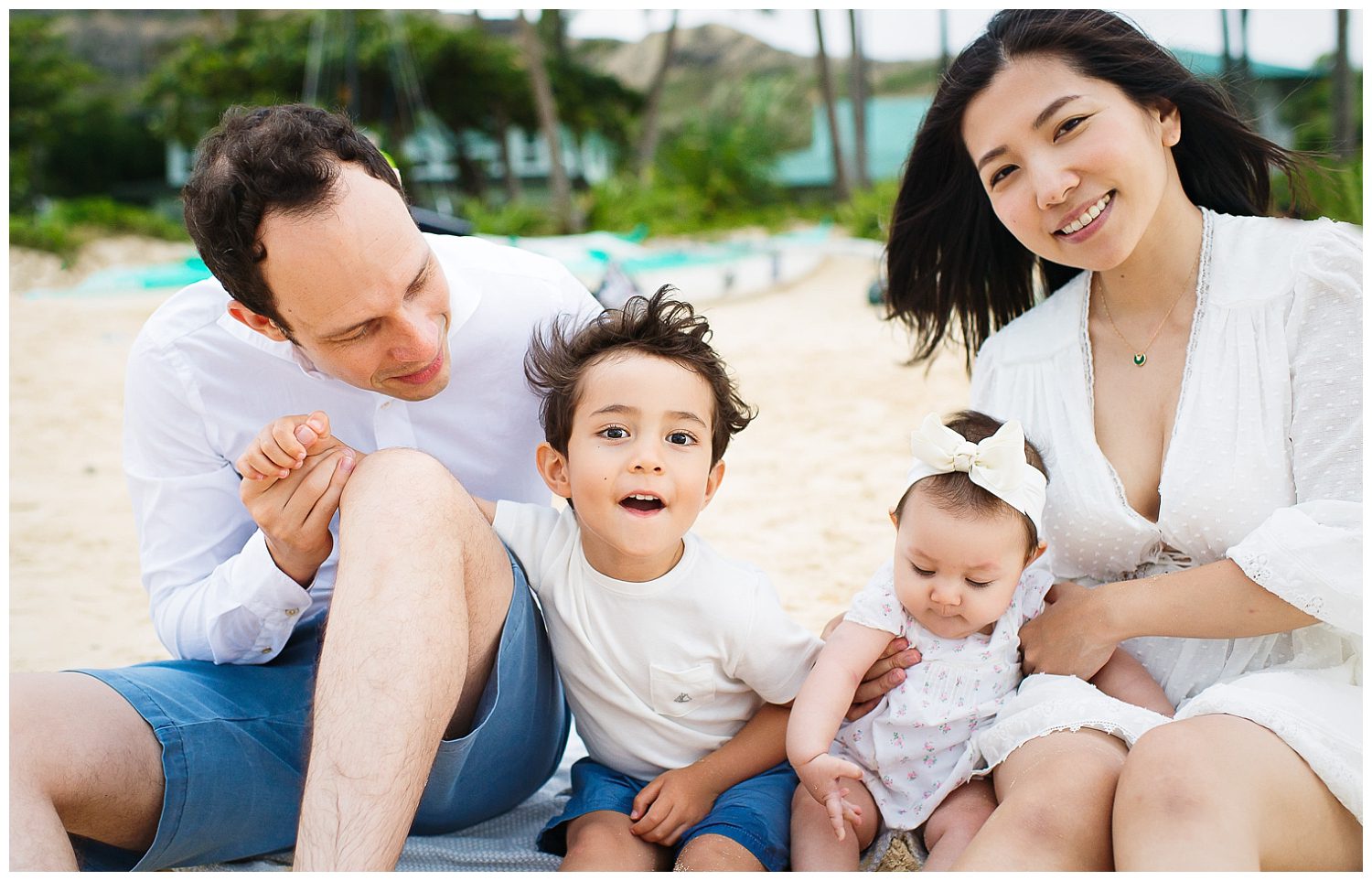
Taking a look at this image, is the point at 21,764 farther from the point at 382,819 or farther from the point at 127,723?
the point at 382,819

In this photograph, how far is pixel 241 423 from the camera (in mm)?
2467

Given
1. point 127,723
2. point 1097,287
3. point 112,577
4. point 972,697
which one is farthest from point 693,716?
point 112,577

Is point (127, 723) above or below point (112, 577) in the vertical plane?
above

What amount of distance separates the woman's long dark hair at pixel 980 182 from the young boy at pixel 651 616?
0.78 metres

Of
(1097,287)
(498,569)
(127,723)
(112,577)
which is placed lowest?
(112,577)

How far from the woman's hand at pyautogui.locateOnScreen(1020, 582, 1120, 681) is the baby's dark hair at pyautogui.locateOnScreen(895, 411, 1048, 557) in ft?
0.43

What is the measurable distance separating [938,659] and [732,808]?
514mm

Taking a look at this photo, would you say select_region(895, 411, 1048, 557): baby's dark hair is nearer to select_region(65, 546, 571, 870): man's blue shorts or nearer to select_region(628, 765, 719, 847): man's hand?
select_region(628, 765, 719, 847): man's hand

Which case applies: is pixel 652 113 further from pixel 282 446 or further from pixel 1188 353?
pixel 282 446

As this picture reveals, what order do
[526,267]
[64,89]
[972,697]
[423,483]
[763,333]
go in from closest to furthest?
[423,483] → [972,697] → [526,267] → [763,333] → [64,89]

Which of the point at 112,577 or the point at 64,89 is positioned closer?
the point at 112,577

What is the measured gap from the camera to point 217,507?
2.46 metres

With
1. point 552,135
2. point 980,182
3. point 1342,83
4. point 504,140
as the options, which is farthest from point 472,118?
point 980,182

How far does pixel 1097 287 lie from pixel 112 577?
446 cm
